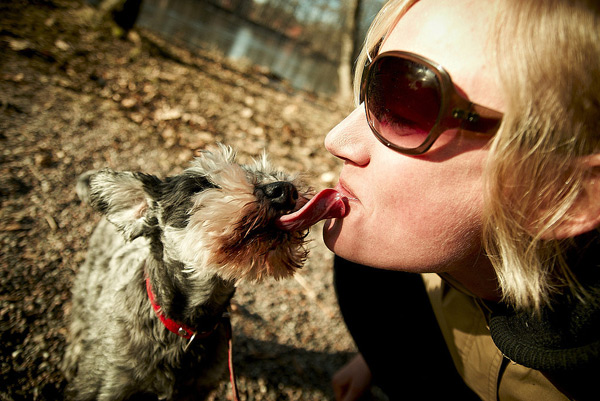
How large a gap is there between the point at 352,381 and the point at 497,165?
279cm

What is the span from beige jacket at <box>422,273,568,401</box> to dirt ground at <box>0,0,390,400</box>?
129 cm

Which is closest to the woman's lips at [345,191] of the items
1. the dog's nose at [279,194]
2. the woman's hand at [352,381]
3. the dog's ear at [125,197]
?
the dog's nose at [279,194]

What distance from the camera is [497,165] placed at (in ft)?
4.34

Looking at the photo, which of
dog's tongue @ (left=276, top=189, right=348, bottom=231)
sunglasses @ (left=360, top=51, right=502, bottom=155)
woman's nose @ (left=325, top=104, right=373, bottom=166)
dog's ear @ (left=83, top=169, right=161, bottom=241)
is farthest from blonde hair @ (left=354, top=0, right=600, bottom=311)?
dog's ear @ (left=83, top=169, right=161, bottom=241)

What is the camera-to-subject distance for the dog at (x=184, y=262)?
1950 mm

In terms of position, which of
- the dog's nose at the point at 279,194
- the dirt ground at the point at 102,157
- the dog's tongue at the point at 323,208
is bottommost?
the dirt ground at the point at 102,157

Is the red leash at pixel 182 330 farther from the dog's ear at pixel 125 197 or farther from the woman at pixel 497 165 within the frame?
the woman at pixel 497 165

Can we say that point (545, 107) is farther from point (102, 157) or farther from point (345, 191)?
point (102, 157)

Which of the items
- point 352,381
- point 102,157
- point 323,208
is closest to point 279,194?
point 323,208

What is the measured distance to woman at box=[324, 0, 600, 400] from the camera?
1.25m

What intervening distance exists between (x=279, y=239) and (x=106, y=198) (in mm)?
1272

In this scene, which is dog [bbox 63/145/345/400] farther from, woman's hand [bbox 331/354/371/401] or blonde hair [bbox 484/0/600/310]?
woman's hand [bbox 331/354/371/401]

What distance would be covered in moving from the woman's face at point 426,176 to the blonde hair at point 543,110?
78 millimetres

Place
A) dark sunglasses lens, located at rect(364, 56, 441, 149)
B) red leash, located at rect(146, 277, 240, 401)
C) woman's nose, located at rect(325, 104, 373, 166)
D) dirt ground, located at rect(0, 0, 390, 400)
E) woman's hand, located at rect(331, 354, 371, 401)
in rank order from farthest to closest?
woman's hand, located at rect(331, 354, 371, 401) → dirt ground, located at rect(0, 0, 390, 400) → red leash, located at rect(146, 277, 240, 401) → woman's nose, located at rect(325, 104, 373, 166) → dark sunglasses lens, located at rect(364, 56, 441, 149)
